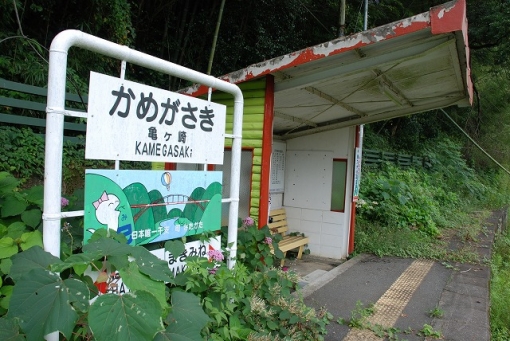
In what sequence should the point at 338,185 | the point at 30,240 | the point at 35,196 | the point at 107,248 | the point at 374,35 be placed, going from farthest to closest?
1. the point at 338,185
2. the point at 374,35
3. the point at 35,196
4. the point at 30,240
5. the point at 107,248

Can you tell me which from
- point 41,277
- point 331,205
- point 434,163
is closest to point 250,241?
point 41,277

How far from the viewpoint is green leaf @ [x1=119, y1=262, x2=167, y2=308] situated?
5.20 ft

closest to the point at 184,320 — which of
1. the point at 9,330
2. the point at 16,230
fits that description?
the point at 9,330

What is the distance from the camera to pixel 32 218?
195 centimetres

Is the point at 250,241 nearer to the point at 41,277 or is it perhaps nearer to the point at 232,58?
the point at 41,277

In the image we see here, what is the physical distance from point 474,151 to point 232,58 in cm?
1399

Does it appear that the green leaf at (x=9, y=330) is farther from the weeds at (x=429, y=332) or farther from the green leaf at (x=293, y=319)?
the weeds at (x=429, y=332)

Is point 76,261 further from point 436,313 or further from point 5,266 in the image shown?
point 436,313

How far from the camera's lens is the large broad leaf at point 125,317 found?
4.40 ft

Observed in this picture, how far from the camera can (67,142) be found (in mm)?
5566

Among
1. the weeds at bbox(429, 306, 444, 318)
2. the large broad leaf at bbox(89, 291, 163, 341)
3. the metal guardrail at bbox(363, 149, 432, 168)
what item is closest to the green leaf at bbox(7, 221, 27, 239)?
the large broad leaf at bbox(89, 291, 163, 341)

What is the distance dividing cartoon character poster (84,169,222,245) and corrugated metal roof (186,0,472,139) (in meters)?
1.72

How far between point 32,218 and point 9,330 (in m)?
0.69

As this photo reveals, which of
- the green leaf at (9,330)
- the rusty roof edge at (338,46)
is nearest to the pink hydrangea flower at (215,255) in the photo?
the green leaf at (9,330)
